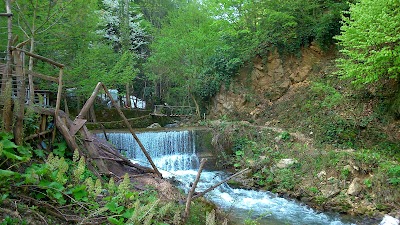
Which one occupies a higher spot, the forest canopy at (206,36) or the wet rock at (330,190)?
the forest canopy at (206,36)

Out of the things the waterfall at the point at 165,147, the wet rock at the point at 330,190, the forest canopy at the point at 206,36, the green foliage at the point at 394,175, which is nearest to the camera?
the green foliage at the point at 394,175

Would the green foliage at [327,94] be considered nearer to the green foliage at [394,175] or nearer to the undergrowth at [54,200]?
the green foliage at [394,175]

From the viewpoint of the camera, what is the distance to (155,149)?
14219 millimetres

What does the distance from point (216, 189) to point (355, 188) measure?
413 cm

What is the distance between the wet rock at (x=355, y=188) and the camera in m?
8.52

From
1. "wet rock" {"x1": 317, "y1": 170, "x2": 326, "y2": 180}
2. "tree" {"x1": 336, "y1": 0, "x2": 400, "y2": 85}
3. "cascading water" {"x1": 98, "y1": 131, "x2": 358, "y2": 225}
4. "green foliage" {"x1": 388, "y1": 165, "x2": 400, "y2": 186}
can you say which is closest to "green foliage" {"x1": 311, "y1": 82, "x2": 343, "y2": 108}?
"tree" {"x1": 336, "y1": 0, "x2": 400, "y2": 85}

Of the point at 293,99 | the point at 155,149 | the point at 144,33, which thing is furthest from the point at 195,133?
the point at 144,33

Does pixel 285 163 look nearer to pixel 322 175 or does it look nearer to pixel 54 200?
pixel 322 175

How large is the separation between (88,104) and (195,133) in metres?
8.67

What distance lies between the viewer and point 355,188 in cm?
855

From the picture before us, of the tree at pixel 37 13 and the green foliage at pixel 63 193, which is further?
the tree at pixel 37 13

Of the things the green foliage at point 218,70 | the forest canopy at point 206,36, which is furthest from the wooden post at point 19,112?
the green foliage at point 218,70

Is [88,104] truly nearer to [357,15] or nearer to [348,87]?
[357,15]

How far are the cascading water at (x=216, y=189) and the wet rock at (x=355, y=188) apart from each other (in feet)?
3.54
